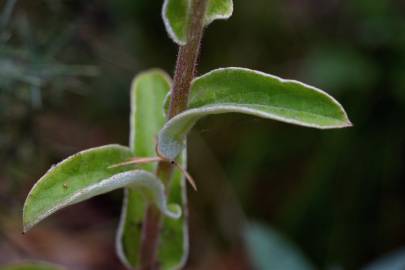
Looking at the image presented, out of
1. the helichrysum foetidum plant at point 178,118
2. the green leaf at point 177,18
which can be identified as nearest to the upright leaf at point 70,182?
the helichrysum foetidum plant at point 178,118

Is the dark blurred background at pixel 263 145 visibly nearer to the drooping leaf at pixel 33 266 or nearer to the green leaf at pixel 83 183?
the drooping leaf at pixel 33 266

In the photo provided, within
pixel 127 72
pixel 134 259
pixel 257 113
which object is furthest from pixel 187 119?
pixel 127 72

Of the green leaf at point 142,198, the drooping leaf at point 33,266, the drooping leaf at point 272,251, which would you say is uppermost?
the green leaf at point 142,198

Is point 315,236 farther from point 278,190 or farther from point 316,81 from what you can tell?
point 316,81

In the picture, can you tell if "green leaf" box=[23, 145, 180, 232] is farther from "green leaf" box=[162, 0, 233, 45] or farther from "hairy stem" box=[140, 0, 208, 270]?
"green leaf" box=[162, 0, 233, 45]

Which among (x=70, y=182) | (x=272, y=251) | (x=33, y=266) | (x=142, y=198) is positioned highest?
(x=70, y=182)

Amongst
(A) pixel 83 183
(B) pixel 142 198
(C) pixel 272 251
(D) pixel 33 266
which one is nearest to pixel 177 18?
(A) pixel 83 183

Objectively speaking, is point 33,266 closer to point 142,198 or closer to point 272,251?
point 142,198

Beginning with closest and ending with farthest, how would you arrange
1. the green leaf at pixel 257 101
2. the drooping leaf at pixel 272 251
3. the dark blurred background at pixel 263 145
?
the green leaf at pixel 257 101, the drooping leaf at pixel 272 251, the dark blurred background at pixel 263 145
